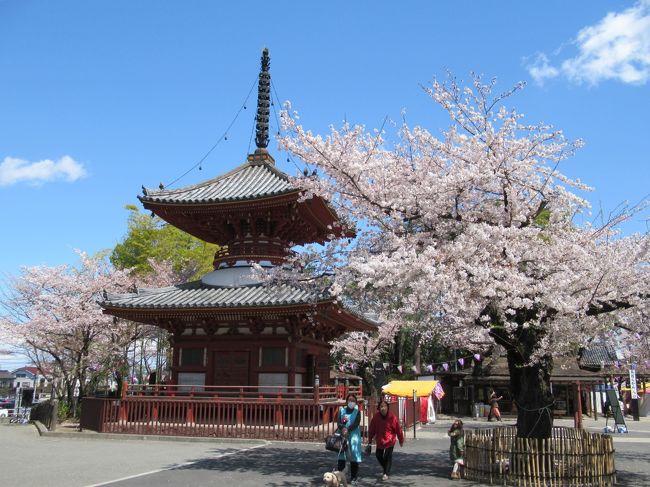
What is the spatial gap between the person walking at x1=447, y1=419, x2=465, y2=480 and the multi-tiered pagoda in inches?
241

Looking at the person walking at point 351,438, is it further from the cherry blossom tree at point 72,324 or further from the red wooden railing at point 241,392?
the cherry blossom tree at point 72,324

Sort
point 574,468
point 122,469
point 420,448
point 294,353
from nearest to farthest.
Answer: point 574,468 → point 122,469 → point 420,448 → point 294,353

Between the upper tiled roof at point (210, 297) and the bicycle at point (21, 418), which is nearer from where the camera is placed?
the upper tiled roof at point (210, 297)

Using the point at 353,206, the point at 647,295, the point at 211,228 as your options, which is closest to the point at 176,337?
the point at 211,228

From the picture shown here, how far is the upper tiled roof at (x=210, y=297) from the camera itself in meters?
17.4

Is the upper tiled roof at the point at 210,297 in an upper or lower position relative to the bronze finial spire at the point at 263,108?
lower

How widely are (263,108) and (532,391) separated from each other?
16.9 meters

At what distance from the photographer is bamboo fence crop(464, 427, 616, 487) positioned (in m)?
10.1

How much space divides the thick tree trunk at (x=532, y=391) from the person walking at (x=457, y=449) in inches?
47.8

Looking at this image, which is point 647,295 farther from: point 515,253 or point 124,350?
point 124,350

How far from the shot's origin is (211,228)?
21.1 m

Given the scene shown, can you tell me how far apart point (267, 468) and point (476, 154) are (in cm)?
822

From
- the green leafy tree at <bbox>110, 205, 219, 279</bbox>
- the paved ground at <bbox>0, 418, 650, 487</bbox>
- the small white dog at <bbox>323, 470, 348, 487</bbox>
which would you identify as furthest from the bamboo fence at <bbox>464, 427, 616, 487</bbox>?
the green leafy tree at <bbox>110, 205, 219, 279</bbox>

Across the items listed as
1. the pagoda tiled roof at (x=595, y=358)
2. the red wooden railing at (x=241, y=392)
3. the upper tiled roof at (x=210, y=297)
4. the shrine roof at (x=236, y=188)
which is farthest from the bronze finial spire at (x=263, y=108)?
the pagoda tiled roof at (x=595, y=358)
